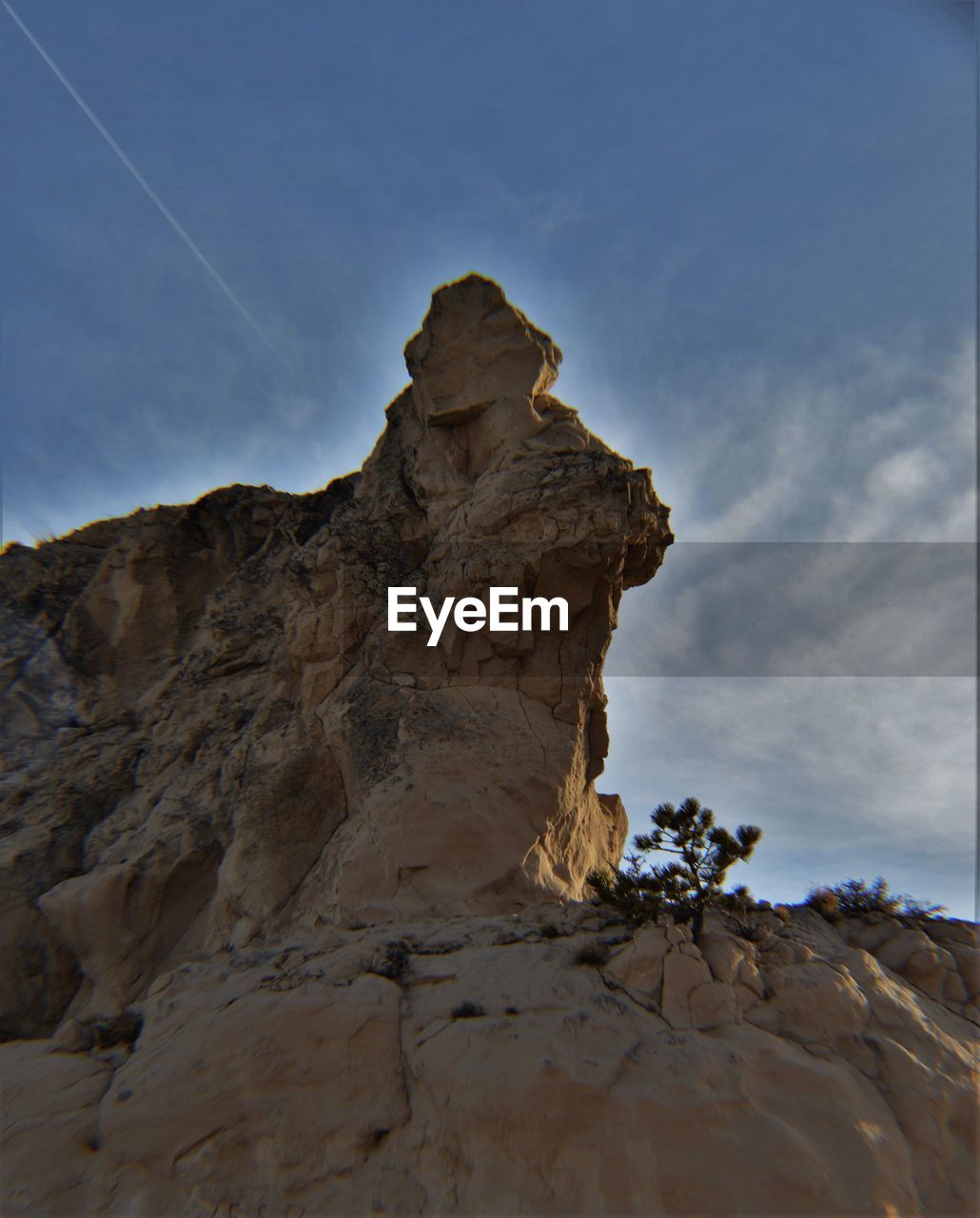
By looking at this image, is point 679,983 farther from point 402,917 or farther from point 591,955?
point 402,917

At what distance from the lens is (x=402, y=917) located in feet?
25.6

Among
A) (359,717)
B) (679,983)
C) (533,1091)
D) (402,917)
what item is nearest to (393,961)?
(402,917)

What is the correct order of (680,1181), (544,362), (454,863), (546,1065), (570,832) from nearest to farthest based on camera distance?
(680,1181), (546,1065), (454,863), (570,832), (544,362)

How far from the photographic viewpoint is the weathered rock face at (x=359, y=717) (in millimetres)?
9320

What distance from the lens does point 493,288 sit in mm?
13469

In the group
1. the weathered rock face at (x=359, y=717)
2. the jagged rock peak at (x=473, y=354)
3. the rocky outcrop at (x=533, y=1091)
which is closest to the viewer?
the rocky outcrop at (x=533, y=1091)

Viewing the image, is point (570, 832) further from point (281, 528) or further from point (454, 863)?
point (281, 528)

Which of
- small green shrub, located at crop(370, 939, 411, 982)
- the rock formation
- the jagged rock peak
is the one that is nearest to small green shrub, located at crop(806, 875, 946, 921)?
the rock formation

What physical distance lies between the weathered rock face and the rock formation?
0.22 feet

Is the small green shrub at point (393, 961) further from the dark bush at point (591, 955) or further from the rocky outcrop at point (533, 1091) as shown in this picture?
the dark bush at point (591, 955)

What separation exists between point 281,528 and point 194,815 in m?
7.34

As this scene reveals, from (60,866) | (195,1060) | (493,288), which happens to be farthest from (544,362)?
(60,866)

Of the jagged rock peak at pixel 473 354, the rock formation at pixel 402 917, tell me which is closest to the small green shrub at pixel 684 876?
the rock formation at pixel 402 917

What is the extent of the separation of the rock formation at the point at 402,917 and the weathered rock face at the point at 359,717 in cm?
7
